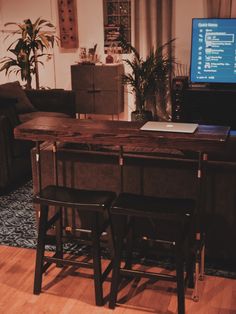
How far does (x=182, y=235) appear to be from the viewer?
222cm

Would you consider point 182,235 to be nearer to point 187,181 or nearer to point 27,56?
point 187,181

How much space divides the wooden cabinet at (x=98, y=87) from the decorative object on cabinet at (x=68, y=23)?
540 mm

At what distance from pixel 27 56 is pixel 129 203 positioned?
4.12 metres

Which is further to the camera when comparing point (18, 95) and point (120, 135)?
point (18, 95)

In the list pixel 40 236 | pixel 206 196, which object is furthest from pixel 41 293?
pixel 206 196

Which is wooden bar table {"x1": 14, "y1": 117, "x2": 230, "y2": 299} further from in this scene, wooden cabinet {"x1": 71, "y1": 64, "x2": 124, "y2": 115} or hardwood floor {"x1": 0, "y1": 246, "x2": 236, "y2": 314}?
wooden cabinet {"x1": 71, "y1": 64, "x2": 124, "y2": 115}

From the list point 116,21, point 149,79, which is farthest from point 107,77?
point 116,21

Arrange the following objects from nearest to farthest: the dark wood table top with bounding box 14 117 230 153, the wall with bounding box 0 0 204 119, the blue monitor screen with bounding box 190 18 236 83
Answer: the dark wood table top with bounding box 14 117 230 153 < the blue monitor screen with bounding box 190 18 236 83 < the wall with bounding box 0 0 204 119

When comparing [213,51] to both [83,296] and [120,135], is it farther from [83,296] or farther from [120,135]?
[83,296]

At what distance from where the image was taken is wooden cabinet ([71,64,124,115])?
621cm

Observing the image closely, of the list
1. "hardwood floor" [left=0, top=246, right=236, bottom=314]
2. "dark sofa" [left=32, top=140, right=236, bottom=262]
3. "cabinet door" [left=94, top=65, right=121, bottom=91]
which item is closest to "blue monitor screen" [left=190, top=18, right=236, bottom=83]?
"cabinet door" [left=94, top=65, right=121, bottom=91]

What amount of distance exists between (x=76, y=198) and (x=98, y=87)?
405 cm

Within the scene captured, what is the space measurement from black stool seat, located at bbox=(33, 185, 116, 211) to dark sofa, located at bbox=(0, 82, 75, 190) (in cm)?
168

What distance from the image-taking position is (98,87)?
6.26 metres
